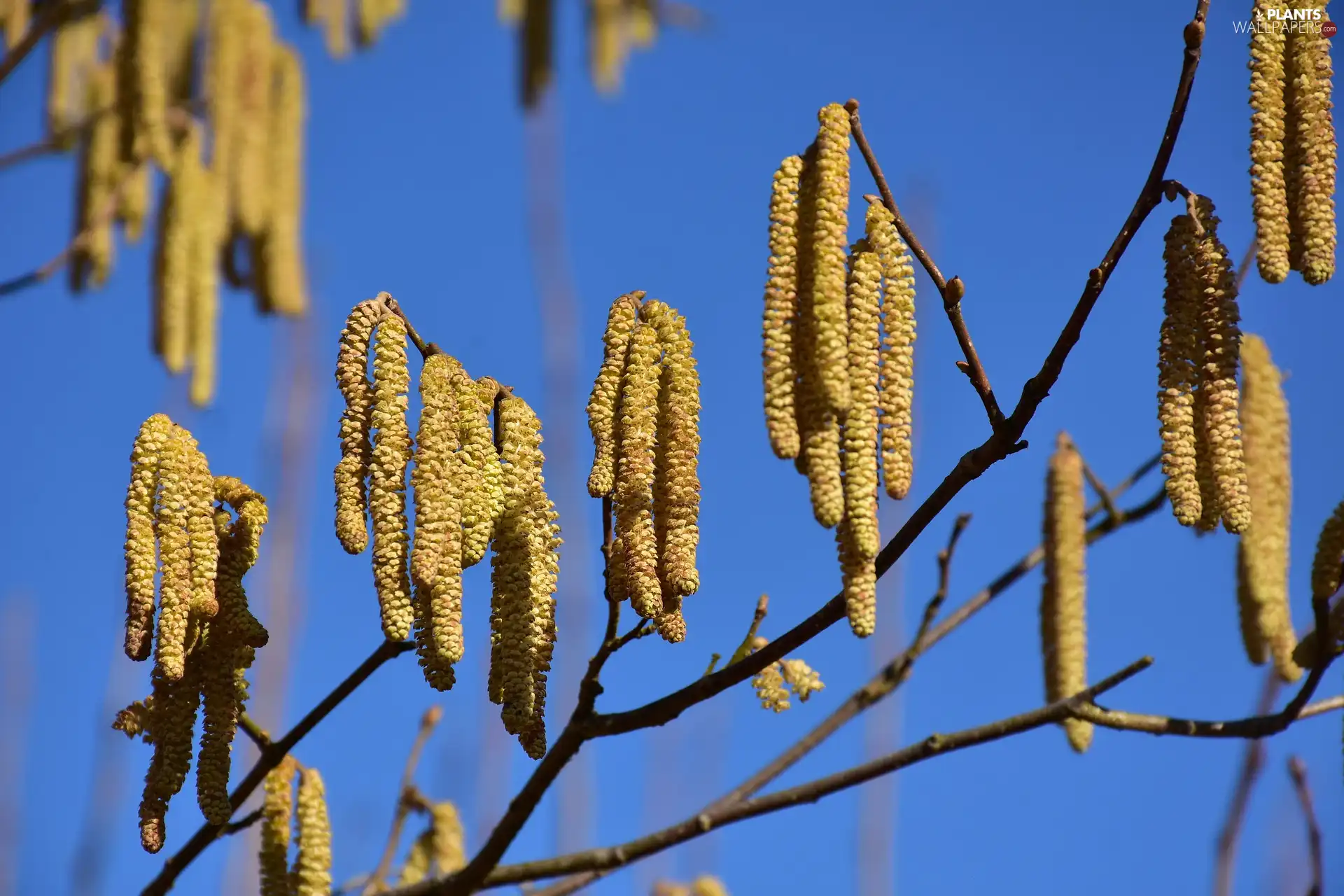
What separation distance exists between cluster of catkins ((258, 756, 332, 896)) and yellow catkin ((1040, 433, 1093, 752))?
117cm

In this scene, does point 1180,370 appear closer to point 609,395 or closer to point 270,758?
point 609,395

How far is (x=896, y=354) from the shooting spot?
1.62 m

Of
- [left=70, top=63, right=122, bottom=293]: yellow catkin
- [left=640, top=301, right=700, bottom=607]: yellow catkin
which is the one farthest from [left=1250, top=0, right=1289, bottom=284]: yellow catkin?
[left=70, top=63, right=122, bottom=293]: yellow catkin

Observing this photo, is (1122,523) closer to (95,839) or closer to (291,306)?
(291,306)

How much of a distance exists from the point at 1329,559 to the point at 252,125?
2178mm

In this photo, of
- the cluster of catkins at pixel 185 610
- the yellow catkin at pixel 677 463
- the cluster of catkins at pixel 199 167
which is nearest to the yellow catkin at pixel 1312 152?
the yellow catkin at pixel 677 463

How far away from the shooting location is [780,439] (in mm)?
1519

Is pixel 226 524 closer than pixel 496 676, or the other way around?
pixel 496 676

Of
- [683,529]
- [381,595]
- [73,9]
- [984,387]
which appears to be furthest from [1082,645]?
[73,9]

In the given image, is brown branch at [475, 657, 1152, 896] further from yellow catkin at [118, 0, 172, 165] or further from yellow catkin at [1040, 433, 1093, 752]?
yellow catkin at [118, 0, 172, 165]

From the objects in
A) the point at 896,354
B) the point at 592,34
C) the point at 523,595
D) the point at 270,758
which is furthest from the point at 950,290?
the point at 592,34

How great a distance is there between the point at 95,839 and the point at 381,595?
137 centimetres

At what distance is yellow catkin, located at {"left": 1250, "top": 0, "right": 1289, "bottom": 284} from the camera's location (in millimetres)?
1681

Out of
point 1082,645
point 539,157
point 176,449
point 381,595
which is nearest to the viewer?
point 381,595
